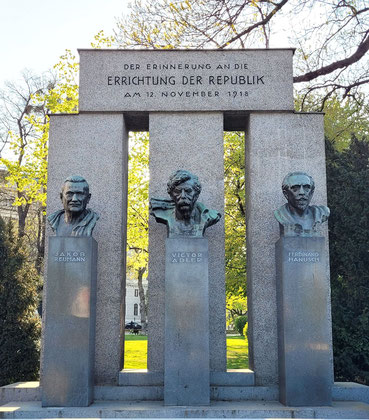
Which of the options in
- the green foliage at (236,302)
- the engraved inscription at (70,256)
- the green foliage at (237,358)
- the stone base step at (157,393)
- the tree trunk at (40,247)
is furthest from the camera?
the green foliage at (236,302)

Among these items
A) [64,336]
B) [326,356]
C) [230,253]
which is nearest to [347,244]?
[326,356]

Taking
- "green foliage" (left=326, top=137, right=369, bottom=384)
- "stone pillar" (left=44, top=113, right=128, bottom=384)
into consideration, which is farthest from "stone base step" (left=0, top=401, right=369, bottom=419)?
"green foliage" (left=326, top=137, right=369, bottom=384)

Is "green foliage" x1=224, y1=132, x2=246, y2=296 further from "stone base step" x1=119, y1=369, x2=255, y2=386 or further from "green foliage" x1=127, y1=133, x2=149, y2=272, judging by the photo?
"stone base step" x1=119, y1=369, x2=255, y2=386

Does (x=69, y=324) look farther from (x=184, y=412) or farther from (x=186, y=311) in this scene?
(x=184, y=412)

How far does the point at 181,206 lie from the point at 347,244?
191 inches

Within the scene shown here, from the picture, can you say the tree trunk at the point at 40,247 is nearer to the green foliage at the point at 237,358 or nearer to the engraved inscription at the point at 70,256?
the green foliage at the point at 237,358

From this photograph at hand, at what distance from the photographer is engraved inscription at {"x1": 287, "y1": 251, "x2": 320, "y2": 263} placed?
7625 millimetres

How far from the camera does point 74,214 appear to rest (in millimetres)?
7949

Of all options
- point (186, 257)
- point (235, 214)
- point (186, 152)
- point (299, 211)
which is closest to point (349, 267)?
point (299, 211)

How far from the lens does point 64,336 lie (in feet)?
24.2

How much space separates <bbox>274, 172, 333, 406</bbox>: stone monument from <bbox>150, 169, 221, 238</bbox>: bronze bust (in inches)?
50.1

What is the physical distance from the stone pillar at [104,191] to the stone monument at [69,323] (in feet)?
2.94

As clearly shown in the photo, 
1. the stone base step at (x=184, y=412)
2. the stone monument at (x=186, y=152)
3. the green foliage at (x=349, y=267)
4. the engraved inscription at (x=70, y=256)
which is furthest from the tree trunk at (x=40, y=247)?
the stone base step at (x=184, y=412)

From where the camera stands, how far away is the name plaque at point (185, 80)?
9383 mm
